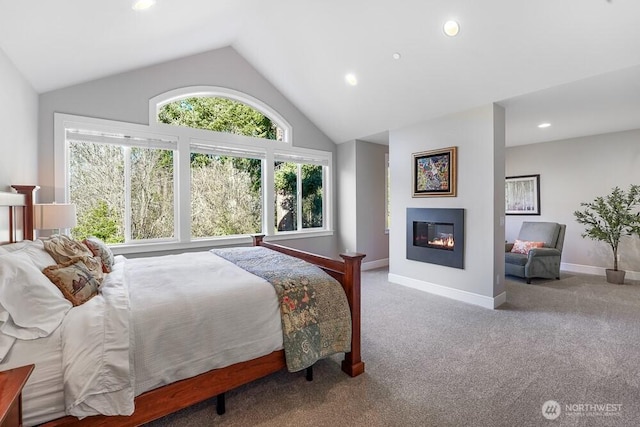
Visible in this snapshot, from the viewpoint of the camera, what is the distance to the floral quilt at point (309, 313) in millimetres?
1959

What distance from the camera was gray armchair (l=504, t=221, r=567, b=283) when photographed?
4703mm

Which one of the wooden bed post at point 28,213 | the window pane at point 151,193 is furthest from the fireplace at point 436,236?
the wooden bed post at point 28,213

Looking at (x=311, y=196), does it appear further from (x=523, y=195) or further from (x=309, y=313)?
(x=523, y=195)

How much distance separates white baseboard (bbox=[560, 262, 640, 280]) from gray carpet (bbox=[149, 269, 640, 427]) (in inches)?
76.5

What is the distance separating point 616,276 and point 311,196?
204 inches

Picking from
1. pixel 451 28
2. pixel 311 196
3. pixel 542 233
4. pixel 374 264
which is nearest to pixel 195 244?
pixel 311 196

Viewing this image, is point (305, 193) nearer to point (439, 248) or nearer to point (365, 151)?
point (365, 151)

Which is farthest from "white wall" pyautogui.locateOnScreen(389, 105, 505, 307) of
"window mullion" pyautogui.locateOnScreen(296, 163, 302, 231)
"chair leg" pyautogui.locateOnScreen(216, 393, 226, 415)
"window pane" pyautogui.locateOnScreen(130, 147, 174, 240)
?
"window pane" pyautogui.locateOnScreen(130, 147, 174, 240)

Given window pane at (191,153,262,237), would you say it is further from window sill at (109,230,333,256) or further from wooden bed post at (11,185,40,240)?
wooden bed post at (11,185,40,240)

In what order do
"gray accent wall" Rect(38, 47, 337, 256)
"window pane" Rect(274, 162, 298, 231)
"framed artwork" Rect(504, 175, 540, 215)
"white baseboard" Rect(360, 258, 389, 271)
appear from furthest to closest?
"framed artwork" Rect(504, 175, 540, 215)
"white baseboard" Rect(360, 258, 389, 271)
"window pane" Rect(274, 162, 298, 231)
"gray accent wall" Rect(38, 47, 337, 256)

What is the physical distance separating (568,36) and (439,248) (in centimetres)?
272

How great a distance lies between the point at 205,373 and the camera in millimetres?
1728

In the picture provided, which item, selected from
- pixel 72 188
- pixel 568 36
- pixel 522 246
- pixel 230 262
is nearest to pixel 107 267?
pixel 230 262

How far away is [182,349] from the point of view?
5.31 ft
